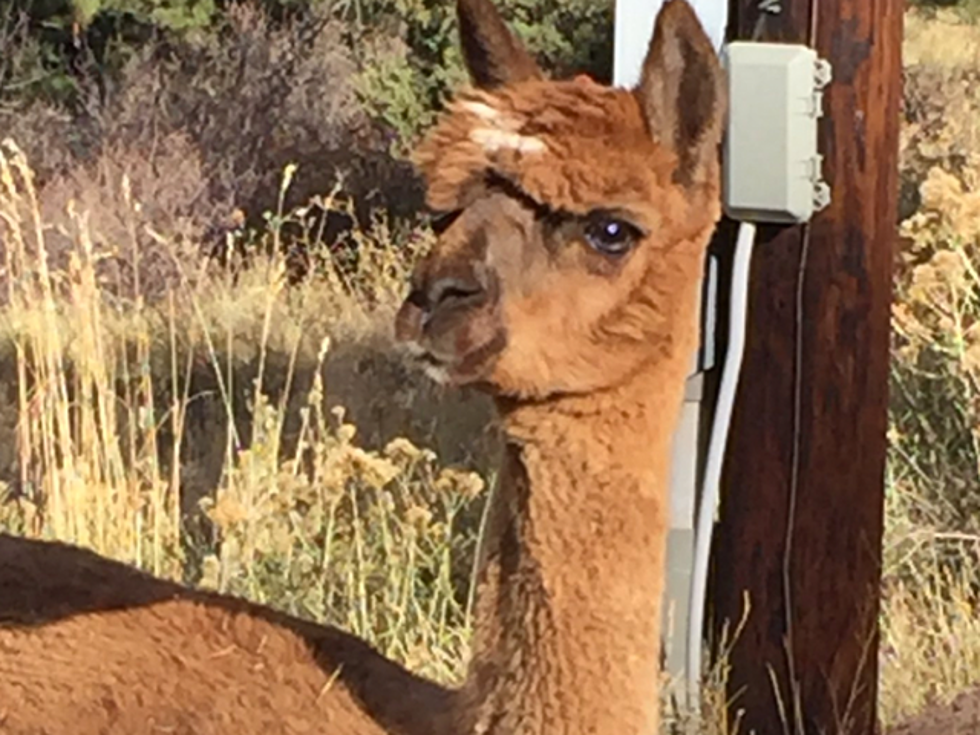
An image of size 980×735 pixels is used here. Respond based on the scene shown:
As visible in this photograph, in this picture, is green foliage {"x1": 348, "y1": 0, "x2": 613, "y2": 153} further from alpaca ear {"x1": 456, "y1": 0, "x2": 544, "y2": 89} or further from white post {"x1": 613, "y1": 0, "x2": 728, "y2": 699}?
alpaca ear {"x1": 456, "y1": 0, "x2": 544, "y2": 89}

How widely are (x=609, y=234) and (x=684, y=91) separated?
0.99 feet

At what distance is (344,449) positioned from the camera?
589 cm

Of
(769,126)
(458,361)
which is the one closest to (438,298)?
(458,361)

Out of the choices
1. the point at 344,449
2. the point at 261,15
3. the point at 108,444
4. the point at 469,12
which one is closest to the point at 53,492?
the point at 108,444

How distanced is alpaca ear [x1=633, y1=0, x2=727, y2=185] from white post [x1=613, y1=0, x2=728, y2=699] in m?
1.27

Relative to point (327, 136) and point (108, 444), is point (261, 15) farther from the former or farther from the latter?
point (108, 444)

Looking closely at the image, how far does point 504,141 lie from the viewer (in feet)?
11.5

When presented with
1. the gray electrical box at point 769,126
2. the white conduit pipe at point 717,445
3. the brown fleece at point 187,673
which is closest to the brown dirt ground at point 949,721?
the white conduit pipe at point 717,445

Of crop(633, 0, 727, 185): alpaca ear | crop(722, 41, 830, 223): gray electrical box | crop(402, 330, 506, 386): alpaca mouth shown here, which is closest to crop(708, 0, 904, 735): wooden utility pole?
crop(722, 41, 830, 223): gray electrical box

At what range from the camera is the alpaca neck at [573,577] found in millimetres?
3535

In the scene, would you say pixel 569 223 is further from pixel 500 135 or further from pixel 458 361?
pixel 458 361

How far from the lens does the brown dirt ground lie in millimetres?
5297

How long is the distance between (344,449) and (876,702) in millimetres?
1568

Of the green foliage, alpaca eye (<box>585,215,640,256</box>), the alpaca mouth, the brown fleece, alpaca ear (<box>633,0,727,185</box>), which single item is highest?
the green foliage
